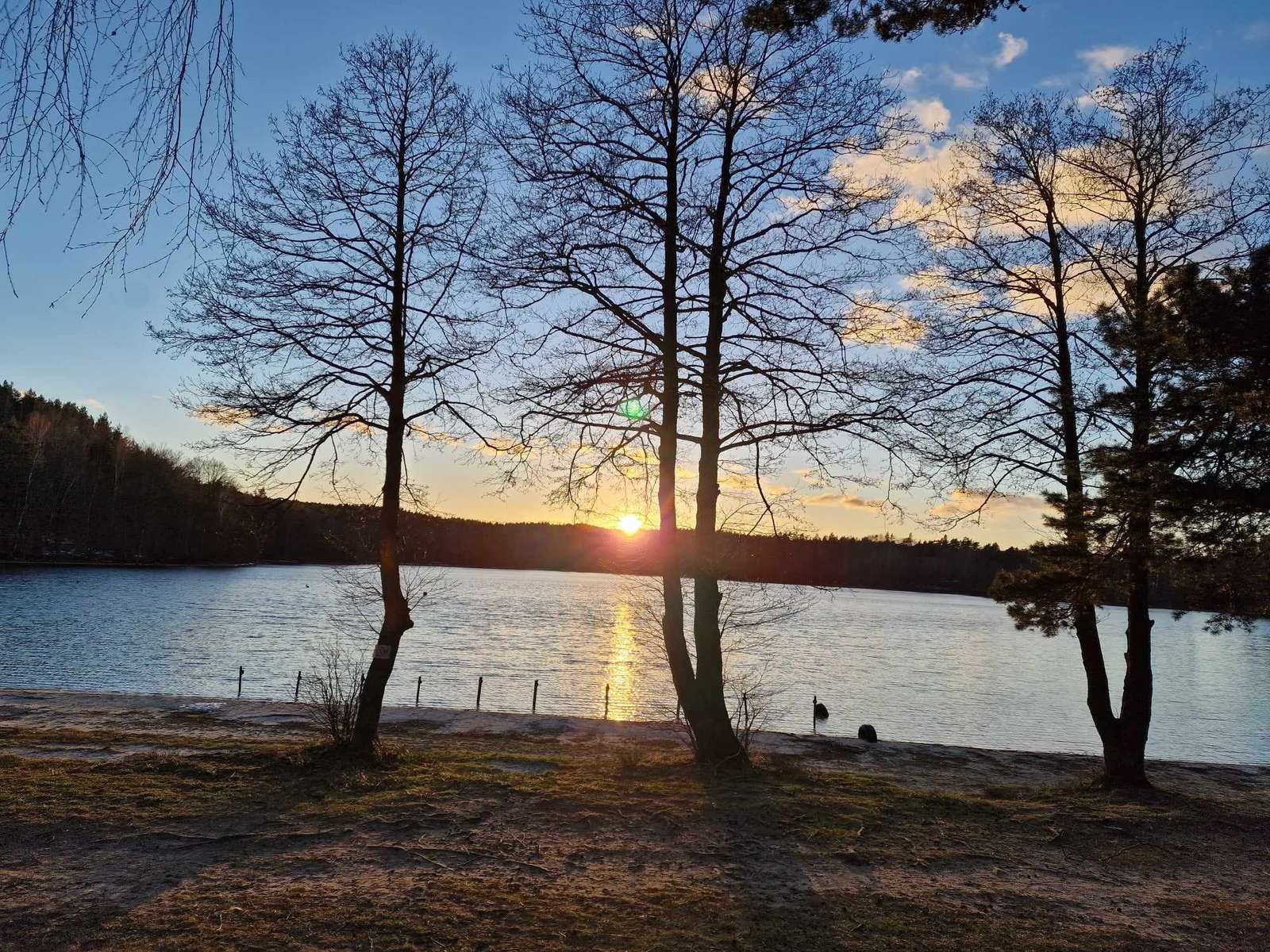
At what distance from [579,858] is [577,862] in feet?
0.37

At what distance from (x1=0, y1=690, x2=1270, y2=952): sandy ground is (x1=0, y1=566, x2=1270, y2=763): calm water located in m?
4.19

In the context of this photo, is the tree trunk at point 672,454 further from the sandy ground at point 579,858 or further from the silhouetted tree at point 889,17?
the silhouetted tree at point 889,17

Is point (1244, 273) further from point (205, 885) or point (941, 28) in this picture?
point (205, 885)

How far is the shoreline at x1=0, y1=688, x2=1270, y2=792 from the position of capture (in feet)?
54.6

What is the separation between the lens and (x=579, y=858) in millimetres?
6758

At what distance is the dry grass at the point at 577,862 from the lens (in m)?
5.16

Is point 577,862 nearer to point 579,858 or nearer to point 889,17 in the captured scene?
point 579,858

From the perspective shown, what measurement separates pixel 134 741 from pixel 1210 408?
15.1 metres

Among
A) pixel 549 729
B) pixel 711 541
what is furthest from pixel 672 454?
pixel 549 729

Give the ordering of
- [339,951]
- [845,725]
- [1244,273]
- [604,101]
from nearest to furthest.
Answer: [339,951]
[1244,273]
[604,101]
[845,725]

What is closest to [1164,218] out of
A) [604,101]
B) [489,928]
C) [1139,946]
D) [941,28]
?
[604,101]

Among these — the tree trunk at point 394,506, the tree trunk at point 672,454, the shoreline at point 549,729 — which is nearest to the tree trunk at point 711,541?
the tree trunk at point 672,454

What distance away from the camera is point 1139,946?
5391mm

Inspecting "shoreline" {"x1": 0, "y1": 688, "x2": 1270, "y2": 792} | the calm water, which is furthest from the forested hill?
"shoreline" {"x1": 0, "y1": 688, "x2": 1270, "y2": 792}
